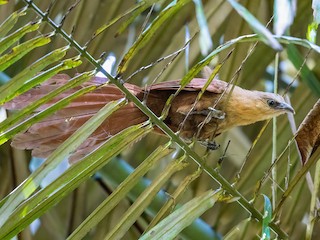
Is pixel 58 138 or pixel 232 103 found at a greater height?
pixel 58 138

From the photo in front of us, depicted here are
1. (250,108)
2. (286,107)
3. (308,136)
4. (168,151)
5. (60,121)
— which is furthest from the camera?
(250,108)

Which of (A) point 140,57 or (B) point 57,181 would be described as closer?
(B) point 57,181

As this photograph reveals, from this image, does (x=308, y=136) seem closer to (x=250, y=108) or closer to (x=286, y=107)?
(x=286, y=107)

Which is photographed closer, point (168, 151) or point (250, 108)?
point (168, 151)

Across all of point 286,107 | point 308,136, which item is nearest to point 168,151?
point 308,136

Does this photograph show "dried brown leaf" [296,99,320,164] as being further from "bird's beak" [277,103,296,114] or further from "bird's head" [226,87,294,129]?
"bird's head" [226,87,294,129]

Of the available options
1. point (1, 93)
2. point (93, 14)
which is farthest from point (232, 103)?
point (1, 93)

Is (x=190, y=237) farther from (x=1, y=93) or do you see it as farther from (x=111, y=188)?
(x=1, y=93)
